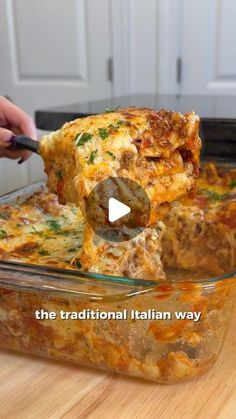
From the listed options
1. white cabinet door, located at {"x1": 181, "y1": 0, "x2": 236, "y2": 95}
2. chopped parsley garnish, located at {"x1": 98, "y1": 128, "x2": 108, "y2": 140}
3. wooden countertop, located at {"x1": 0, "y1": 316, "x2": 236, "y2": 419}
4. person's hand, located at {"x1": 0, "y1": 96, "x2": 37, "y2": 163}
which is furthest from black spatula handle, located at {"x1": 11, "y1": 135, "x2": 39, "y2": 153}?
white cabinet door, located at {"x1": 181, "y1": 0, "x2": 236, "y2": 95}

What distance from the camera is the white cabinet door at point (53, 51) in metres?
2.22

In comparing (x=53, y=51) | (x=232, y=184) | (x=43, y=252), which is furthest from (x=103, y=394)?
(x=53, y=51)

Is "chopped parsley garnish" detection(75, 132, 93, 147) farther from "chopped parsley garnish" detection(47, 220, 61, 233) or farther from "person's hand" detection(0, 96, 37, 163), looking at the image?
"person's hand" detection(0, 96, 37, 163)

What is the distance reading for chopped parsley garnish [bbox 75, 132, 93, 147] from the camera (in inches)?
28.9

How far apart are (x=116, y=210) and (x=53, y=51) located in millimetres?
1792

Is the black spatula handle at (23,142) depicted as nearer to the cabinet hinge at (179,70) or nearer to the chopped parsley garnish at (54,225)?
the chopped parsley garnish at (54,225)

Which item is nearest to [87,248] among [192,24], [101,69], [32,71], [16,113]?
[16,113]

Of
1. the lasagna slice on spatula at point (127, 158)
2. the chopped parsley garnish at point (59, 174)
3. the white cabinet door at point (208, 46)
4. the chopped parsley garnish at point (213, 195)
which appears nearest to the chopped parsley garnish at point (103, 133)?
the lasagna slice on spatula at point (127, 158)

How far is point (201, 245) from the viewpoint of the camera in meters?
1.09

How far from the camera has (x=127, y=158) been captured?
0.73 m

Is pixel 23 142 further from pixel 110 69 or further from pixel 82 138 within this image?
pixel 110 69

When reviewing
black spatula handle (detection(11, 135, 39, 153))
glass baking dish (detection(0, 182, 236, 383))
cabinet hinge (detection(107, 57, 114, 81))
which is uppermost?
black spatula handle (detection(11, 135, 39, 153))

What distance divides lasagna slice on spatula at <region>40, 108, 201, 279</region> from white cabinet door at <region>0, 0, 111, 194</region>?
1.51m

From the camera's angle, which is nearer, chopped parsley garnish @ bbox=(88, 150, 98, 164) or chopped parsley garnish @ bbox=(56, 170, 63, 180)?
chopped parsley garnish @ bbox=(88, 150, 98, 164)
